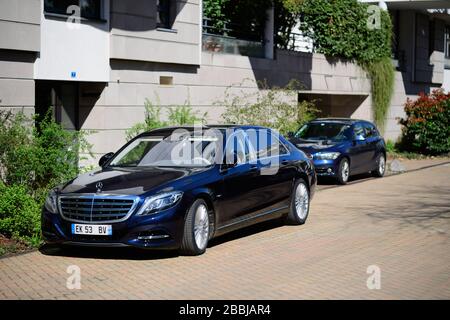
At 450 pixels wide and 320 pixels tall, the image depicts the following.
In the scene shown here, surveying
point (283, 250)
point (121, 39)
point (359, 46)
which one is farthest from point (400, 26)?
point (283, 250)

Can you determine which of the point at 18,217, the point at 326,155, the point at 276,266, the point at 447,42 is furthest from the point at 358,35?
the point at 276,266

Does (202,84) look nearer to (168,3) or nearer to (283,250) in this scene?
(168,3)

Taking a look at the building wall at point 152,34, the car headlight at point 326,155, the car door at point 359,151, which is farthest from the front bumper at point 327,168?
the building wall at point 152,34

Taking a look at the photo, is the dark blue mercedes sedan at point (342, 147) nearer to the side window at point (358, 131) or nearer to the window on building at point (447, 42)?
the side window at point (358, 131)

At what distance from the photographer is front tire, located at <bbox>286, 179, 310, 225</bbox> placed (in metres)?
12.0

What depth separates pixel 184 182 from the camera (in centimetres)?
950

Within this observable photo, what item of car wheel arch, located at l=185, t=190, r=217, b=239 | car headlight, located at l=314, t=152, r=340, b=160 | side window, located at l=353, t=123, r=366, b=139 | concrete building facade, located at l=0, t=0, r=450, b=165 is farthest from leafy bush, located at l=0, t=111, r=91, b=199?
side window, located at l=353, t=123, r=366, b=139

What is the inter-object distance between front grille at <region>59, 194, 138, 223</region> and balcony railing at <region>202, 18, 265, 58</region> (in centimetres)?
1122

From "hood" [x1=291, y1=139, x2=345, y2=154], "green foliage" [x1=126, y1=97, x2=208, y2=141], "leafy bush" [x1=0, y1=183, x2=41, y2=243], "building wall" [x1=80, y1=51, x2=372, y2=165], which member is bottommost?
"leafy bush" [x1=0, y1=183, x2=41, y2=243]

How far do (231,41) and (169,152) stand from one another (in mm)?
10870

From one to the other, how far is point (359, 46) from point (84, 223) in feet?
63.2

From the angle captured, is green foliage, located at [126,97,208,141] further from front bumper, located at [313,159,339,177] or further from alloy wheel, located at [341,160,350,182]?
alloy wheel, located at [341,160,350,182]

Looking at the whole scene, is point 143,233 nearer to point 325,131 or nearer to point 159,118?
point 159,118

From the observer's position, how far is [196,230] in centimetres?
955
